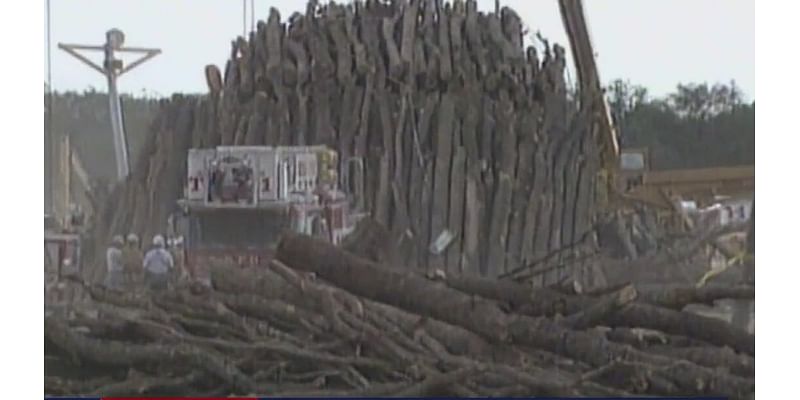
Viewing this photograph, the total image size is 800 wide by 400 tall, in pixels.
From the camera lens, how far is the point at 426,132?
5133 mm

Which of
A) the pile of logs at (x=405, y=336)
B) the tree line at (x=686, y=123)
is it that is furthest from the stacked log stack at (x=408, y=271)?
the tree line at (x=686, y=123)

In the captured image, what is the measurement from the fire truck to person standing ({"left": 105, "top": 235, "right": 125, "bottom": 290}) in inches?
6.0

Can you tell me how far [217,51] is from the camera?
512 cm

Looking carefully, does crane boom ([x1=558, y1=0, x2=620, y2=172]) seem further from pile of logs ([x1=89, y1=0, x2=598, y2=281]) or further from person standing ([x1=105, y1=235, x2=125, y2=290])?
person standing ([x1=105, y1=235, x2=125, y2=290])

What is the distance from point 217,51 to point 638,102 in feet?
3.70

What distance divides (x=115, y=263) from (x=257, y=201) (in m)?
0.42

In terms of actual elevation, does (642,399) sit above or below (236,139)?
below

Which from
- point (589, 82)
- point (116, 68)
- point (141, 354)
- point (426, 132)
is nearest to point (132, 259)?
point (141, 354)

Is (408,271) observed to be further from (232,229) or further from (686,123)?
(686,123)

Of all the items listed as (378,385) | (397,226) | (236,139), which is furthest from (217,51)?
(378,385)

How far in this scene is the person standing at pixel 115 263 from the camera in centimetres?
512
